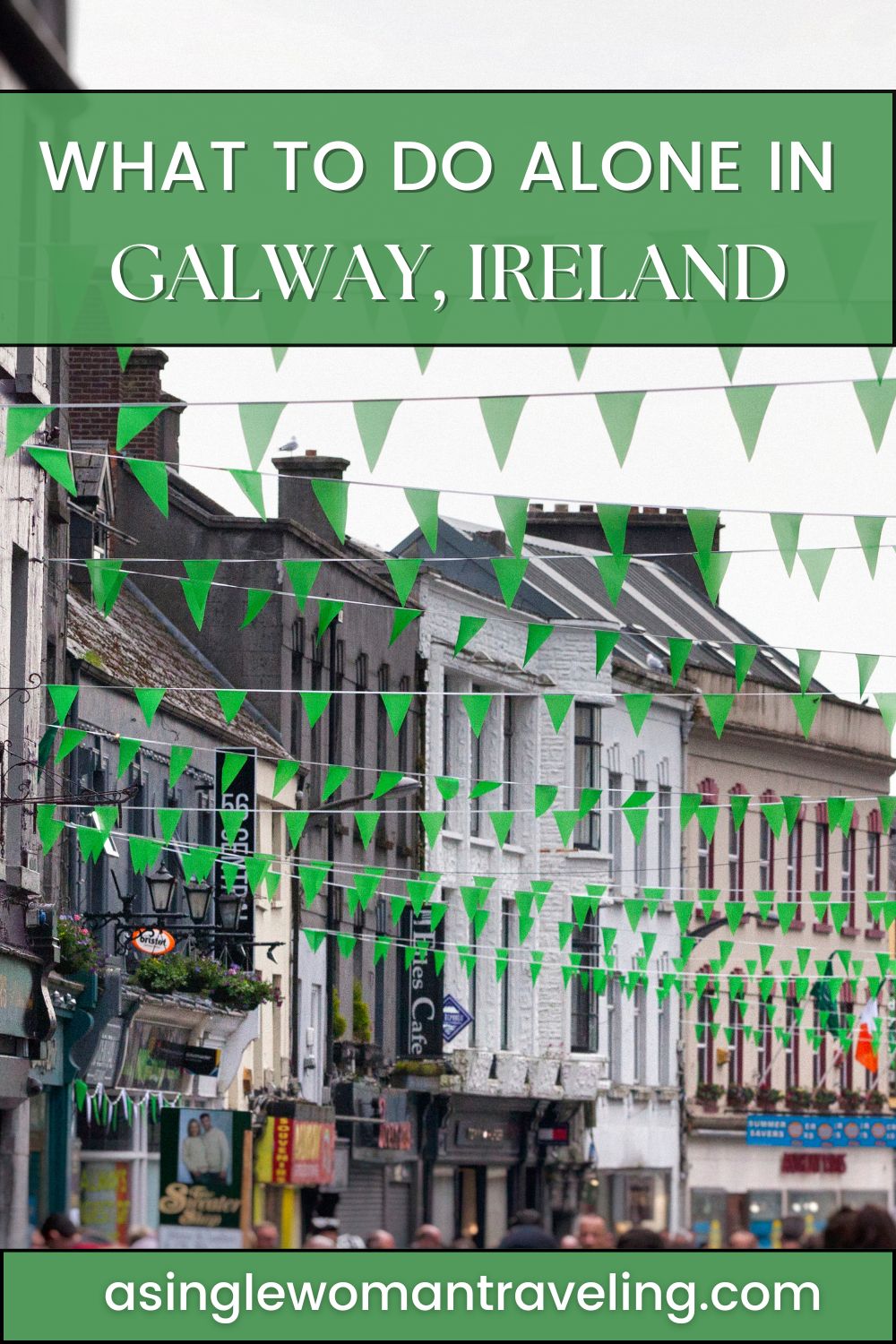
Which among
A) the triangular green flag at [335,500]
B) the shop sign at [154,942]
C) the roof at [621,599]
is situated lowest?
the shop sign at [154,942]

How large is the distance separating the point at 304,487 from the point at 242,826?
8.28 metres

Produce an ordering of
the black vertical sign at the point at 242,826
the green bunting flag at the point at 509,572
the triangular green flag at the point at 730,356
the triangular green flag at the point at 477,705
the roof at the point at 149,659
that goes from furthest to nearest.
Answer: the black vertical sign at the point at 242,826 < the roof at the point at 149,659 < the triangular green flag at the point at 477,705 < the green bunting flag at the point at 509,572 < the triangular green flag at the point at 730,356

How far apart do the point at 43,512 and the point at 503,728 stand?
2070cm

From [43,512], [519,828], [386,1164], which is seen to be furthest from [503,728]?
[43,512]

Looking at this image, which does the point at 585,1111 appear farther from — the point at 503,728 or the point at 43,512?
the point at 43,512

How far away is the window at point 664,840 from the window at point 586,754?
8.87 ft

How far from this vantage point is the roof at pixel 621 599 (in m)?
49.0

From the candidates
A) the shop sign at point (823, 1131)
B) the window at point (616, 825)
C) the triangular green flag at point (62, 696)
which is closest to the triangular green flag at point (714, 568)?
the triangular green flag at point (62, 696)

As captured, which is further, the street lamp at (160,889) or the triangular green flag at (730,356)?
the street lamp at (160,889)

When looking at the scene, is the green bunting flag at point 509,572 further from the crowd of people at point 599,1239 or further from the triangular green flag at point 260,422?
the crowd of people at point 599,1239

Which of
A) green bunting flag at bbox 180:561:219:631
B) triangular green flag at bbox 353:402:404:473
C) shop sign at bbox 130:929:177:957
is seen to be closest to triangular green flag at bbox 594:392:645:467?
triangular green flag at bbox 353:402:404:473

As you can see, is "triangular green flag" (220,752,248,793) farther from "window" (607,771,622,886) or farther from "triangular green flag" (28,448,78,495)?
"window" (607,771,622,886)

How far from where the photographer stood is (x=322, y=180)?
1564 cm

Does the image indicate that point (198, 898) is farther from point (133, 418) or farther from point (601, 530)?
point (601, 530)
